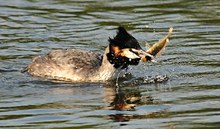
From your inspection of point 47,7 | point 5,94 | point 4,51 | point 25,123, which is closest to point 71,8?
point 47,7

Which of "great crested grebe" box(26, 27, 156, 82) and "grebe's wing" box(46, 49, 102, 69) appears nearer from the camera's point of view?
"great crested grebe" box(26, 27, 156, 82)

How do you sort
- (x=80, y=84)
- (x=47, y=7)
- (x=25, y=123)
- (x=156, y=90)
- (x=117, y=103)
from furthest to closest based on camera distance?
(x=47, y=7) < (x=80, y=84) < (x=156, y=90) < (x=117, y=103) < (x=25, y=123)

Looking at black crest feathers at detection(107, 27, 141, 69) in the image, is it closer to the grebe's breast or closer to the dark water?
the dark water

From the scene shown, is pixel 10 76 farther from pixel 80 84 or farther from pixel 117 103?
pixel 117 103

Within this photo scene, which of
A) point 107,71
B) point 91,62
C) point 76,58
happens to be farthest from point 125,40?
point 76,58

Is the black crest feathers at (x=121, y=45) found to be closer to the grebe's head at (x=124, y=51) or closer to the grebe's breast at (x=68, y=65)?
the grebe's head at (x=124, y=51)

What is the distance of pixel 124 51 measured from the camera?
15.6 meters

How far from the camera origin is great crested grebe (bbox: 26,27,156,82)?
1544 cm

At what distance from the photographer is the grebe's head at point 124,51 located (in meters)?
15.3

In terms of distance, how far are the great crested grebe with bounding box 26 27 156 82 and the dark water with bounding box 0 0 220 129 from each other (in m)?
0.31

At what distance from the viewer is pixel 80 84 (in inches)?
627

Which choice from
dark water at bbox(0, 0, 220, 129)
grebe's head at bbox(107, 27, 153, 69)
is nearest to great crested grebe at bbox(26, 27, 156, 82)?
grebe's head at bbox(107, 27, 153, 69)

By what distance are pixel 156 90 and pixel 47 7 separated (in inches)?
319

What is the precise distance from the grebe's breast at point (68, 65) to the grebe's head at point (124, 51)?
1.76 ft
